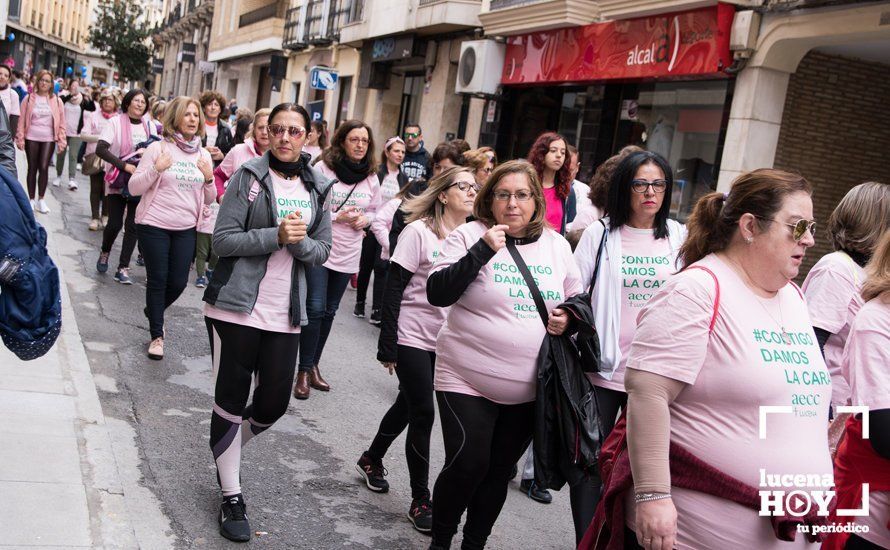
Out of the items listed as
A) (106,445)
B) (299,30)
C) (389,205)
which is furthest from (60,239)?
(299,30)

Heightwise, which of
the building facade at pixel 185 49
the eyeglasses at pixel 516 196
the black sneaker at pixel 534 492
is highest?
the building facade at pixel 185 49

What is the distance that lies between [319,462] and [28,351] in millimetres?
2500

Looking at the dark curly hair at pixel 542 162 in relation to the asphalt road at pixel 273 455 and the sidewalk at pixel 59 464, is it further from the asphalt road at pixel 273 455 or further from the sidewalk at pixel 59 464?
the sidewalk at pixel 59 464

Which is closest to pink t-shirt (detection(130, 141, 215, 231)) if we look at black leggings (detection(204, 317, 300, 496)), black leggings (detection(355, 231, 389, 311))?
black leggings (detection(355, 231, 389, 311))

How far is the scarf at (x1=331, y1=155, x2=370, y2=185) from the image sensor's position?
786 cm

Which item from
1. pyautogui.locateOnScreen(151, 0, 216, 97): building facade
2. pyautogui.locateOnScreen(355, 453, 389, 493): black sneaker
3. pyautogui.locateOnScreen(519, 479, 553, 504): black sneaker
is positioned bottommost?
pyautogui.locateOnScreen(519, 479, 553, 504): black sneaker

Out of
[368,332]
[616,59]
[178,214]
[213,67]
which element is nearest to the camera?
[178,214]

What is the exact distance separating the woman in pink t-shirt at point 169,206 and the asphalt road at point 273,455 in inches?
21.5

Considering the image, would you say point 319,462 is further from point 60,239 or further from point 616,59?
point 616,59

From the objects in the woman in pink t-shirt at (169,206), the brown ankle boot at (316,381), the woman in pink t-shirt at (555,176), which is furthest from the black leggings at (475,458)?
the woman in pink t-shirt at (169,206)

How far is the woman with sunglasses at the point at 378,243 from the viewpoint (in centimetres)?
1046

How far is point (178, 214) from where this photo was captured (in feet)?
26.2

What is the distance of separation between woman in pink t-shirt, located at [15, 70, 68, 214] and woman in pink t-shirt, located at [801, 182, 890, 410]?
12331mm

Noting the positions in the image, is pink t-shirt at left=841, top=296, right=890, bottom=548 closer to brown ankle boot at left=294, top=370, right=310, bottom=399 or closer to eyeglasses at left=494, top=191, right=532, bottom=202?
eyeglasses at left=494, top=191, right=532, bottom=202
